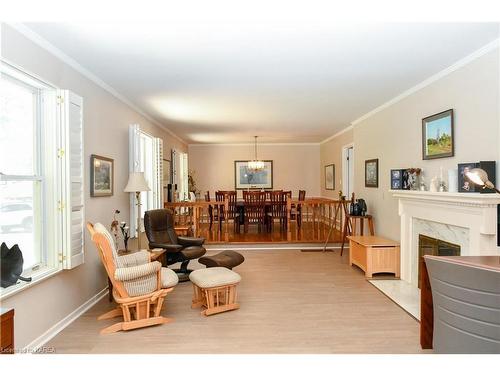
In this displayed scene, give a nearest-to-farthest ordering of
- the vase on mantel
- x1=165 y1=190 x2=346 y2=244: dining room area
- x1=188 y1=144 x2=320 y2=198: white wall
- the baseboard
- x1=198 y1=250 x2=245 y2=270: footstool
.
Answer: the baseboard → the vase on mantel → x1=198 y1=250 x2=245 y2=270: footstool → x1=165 y1=190 x2=346 y2=244: dining room area → x1=188 y1=144 x2=320 y2=198: white wall

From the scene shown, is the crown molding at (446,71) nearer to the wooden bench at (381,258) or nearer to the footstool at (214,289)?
the wooden bench at (381,258)

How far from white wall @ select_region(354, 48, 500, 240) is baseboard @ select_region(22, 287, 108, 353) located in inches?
162

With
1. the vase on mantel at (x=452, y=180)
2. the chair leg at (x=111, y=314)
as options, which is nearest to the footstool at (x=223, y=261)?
the chair leg at (x=111, y=314)

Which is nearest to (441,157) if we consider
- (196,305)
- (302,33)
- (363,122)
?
(302,33)

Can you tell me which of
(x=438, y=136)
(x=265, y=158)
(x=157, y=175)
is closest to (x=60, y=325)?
(x=157, y=175)

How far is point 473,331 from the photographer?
1.73m

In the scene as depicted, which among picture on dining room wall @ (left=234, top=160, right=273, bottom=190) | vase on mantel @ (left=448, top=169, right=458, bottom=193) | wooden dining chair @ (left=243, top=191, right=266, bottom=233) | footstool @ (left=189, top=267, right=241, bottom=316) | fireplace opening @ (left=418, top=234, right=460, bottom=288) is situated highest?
picture on dining room wall @ (left=234, top=160, right=273, bottom=190)

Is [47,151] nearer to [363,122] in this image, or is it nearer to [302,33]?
[302,33]

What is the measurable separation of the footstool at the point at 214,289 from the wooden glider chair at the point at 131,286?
36cm

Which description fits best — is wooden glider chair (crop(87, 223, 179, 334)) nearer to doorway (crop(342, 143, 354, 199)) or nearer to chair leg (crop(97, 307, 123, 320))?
chair leg (crop(97, 307, 123, 320))

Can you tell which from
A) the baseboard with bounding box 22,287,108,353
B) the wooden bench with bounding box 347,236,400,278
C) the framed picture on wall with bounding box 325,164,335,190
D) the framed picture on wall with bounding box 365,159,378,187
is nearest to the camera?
the baseboard with bounding box 22,287,108,353

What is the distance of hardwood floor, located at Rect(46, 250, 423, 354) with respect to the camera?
8.55 ft

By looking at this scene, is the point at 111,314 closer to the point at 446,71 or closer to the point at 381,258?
the point at 381,258

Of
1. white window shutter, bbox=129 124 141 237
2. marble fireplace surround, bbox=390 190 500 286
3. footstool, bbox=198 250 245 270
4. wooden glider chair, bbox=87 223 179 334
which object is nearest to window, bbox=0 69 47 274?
wooden glider chair, bbox=87 223 179 334
